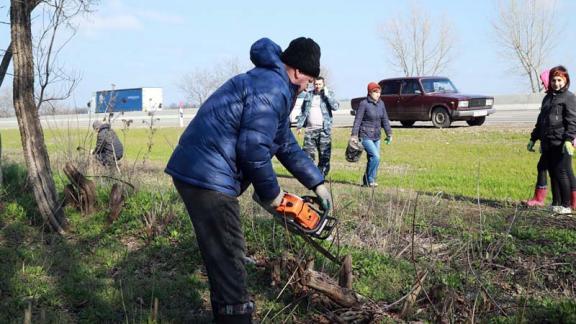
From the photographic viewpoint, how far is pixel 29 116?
6215mm

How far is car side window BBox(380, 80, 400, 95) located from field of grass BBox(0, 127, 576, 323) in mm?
13338

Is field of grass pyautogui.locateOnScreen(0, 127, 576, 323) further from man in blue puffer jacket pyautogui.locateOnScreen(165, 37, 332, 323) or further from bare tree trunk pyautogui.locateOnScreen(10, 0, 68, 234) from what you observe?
man in blue puffer jacket pyautogui.locateOnScreen(165, 37, 332, 323)

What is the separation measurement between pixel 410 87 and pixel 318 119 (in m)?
11.9

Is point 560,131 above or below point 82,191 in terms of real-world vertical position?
above

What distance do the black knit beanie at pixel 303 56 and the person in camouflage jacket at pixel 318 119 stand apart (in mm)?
5629

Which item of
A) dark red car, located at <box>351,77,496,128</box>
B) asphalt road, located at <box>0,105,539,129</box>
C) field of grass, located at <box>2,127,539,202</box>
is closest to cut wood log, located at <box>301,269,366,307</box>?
field of grass, located at <box>2,127,539,202</box>

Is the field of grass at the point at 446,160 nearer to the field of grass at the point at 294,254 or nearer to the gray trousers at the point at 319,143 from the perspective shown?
the field of grass at the point at 294,254

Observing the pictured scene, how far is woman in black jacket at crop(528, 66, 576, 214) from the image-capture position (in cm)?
693

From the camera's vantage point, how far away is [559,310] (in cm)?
346

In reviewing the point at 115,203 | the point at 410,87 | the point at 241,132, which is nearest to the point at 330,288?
the point at 241,132

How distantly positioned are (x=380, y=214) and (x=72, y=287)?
3051 millimetres

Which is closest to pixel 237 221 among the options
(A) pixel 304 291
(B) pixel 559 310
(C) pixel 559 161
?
(A) pixel 304 291

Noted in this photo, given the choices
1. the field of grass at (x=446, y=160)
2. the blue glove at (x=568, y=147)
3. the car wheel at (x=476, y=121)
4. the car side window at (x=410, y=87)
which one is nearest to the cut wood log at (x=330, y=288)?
the field of grass at (x=446, y=160)

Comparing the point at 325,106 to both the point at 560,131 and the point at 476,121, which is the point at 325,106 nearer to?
the point at 560,131
